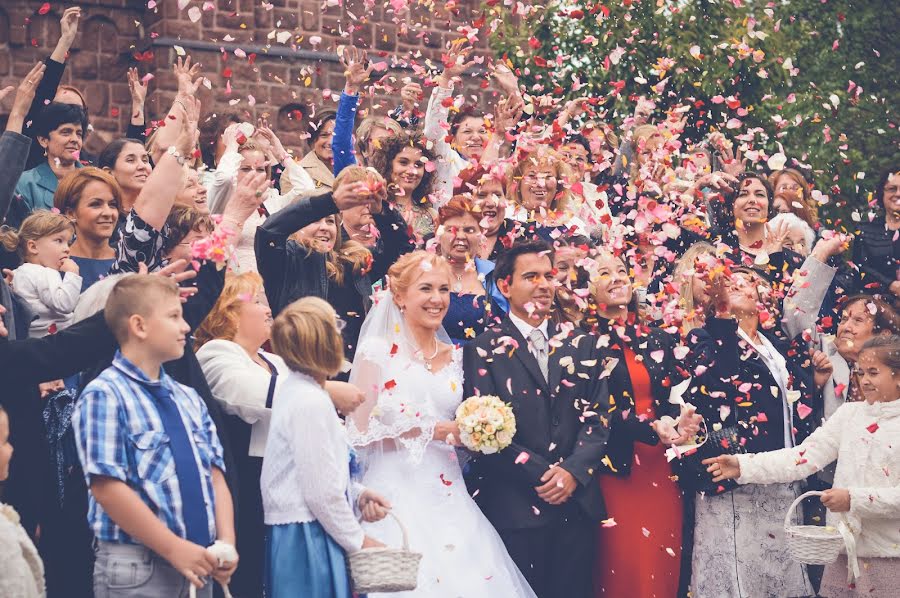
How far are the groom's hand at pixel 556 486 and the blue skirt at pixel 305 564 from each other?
4.52 ft

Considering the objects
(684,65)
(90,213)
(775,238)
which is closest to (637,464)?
(775,238)

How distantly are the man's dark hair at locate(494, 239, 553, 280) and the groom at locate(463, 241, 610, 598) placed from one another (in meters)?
0.03

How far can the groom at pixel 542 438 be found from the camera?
23.7ft

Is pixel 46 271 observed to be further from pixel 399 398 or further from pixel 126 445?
pixel 399 398

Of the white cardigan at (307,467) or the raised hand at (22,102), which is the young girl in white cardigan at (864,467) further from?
the raised hand at (22,102)

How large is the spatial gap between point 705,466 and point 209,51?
10273mm

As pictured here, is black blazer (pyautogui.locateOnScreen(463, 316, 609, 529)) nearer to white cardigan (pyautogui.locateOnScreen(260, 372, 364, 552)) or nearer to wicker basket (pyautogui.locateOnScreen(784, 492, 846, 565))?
wicker basket (pyautogui.locateOnScreen(784, 492, 846, 565))

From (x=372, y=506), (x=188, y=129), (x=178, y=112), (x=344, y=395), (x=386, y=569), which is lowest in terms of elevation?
(x=386, y=569)

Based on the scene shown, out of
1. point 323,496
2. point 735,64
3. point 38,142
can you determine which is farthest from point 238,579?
point 735,64

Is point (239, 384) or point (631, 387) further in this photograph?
point (631, 387)

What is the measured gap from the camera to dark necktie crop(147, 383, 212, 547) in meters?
5.63

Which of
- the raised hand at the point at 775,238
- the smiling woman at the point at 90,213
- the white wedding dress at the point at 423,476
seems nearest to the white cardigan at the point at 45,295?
the smiling woman at the point at 90,213

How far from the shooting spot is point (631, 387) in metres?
7.82

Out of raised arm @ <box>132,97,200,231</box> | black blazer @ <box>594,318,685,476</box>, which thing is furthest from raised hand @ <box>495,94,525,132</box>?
raised arm @ <box>132,97,200,231</box>
